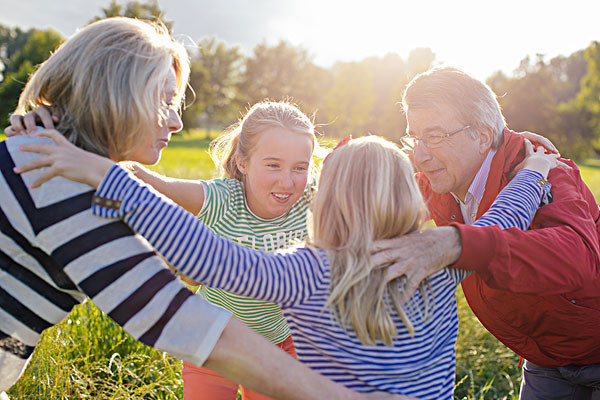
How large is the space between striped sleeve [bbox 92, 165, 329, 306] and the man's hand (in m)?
0.25

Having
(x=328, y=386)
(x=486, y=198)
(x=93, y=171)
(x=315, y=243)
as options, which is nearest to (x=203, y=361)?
(x=328, y=386)

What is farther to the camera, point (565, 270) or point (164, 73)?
point (565, 270)

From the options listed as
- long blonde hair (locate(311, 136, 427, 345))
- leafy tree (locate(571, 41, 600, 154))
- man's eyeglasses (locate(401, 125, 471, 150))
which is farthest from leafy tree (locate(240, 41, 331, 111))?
long blonde hair (locate(311, 136, 427, 345))

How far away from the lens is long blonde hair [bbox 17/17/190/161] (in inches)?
59.5

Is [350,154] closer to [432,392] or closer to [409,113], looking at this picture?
[432,392]

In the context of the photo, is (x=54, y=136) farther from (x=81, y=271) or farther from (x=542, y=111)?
(x=542, y=111)

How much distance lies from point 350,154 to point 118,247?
2.76ft

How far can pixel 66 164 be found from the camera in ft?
4.40

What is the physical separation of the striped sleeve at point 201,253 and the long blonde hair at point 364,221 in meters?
0.11

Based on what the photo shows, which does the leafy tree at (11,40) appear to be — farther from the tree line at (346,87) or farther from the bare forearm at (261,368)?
the bare forearm at (261,368)

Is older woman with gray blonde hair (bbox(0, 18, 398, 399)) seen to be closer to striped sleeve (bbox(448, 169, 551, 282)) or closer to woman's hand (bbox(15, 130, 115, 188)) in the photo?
woman's hand (bbox(15, 130, 115, 188))

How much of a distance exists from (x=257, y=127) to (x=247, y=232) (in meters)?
0.62

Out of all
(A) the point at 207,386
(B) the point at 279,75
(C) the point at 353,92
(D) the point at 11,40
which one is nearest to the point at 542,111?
(C) the point at 353,92

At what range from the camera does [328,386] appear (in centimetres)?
145
